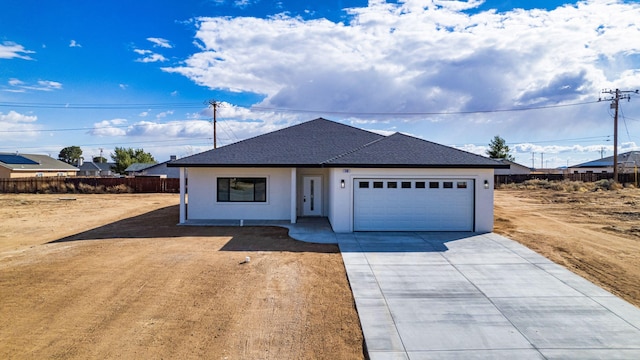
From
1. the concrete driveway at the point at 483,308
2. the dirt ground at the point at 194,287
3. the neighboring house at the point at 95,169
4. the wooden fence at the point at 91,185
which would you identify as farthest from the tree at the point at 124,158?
the concrete driveway at the point at 483,308

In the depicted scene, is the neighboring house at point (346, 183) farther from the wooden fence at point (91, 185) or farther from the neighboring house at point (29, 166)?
the neighboring house at point (29, 166)

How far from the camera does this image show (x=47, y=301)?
23.9 ft

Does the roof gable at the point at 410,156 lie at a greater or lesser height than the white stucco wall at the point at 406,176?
greater

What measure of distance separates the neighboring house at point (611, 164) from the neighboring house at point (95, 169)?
3512 inches

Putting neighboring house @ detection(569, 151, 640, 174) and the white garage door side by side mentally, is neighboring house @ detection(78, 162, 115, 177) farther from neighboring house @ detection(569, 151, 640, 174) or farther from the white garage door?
neighboring house @ detection(569, 151, 640, 174)

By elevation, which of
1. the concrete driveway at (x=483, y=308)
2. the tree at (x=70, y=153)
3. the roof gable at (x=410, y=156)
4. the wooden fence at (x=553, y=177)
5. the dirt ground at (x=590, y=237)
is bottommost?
the concrete driveway at (x=483, y=308)

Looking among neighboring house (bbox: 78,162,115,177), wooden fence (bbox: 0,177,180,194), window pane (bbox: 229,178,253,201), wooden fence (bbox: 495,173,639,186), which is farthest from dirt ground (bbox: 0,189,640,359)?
neighboring house (bbox: 78,162,115,177)

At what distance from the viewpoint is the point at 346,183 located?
562 inches

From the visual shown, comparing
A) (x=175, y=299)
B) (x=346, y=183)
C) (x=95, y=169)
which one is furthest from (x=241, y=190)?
(x=95, y=169)

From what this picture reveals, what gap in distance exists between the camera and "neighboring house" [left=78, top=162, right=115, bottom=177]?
78.5 m

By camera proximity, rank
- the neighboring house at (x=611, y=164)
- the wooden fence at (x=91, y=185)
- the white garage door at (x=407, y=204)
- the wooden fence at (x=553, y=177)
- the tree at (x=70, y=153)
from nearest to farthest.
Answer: the white garage door at (x=407, y=204) → the wooden fence at (x=91, y=185) → the wooden fence at (x=553, y=177) → the neighboring house at (x=611, y=164) → the tree at (x=70, y=153)

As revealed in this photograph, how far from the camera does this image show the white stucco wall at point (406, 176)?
561 inches

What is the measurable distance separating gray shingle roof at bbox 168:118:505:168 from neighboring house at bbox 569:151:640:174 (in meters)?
55.6

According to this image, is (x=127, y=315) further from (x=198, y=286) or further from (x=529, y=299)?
(x=529, y=299)
